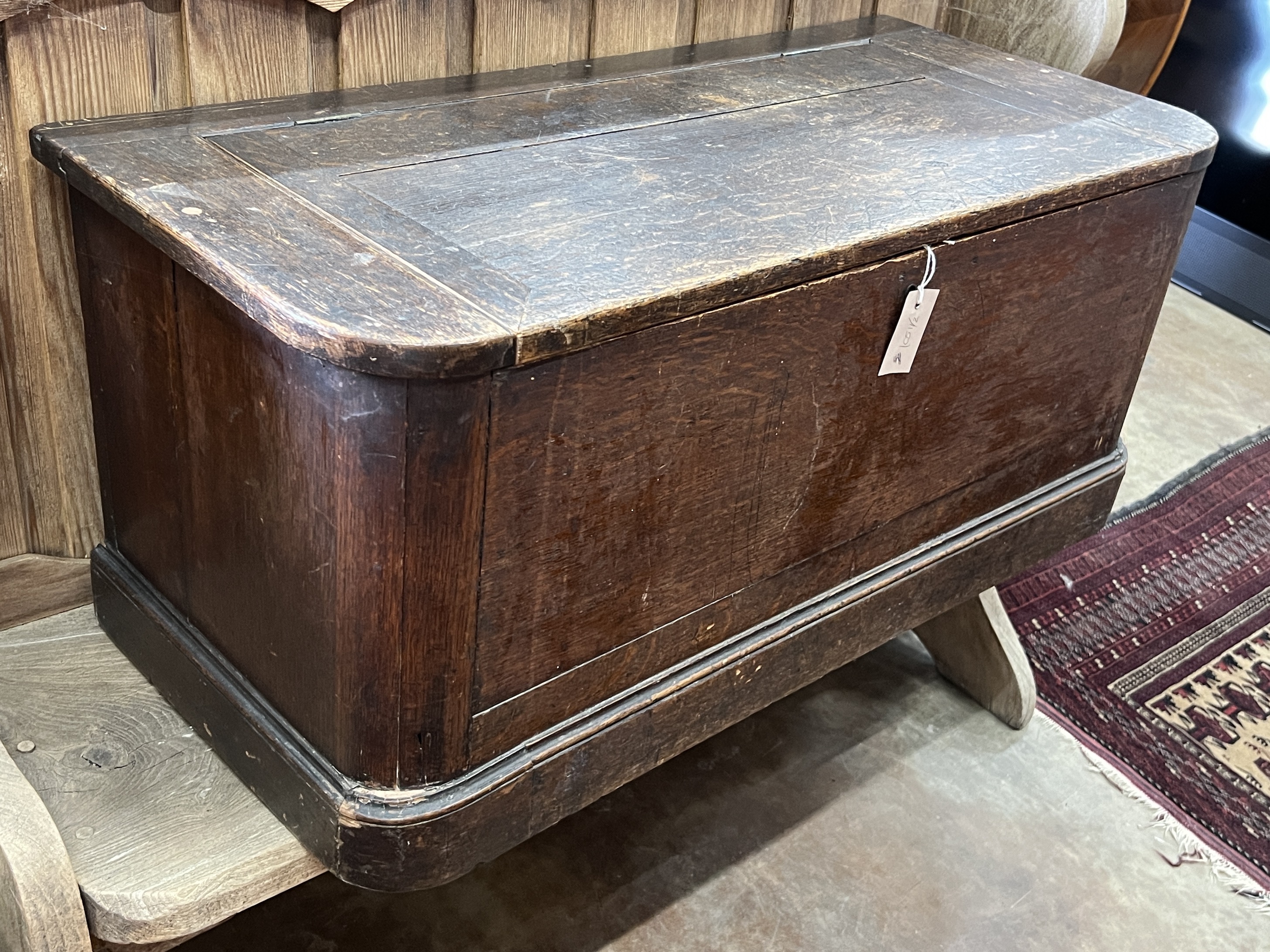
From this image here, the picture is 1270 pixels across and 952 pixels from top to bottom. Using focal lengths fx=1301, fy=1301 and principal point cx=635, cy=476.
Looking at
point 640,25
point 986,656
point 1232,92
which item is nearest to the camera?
point 640,25

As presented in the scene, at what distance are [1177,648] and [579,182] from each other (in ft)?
4.68

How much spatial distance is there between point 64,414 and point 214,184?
326mm

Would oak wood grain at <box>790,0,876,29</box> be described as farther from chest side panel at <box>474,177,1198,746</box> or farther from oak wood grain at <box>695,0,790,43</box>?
chest side panel at <box>474,177,1198,746</box>

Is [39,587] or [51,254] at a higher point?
[51,254]

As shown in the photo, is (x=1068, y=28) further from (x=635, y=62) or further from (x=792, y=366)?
(x=792, y=366)

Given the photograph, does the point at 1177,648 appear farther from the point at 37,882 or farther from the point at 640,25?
the point at 37,882

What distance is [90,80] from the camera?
107 centimetres

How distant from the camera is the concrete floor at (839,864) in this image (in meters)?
1.51

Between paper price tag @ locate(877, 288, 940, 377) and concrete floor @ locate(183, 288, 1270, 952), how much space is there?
725 mm

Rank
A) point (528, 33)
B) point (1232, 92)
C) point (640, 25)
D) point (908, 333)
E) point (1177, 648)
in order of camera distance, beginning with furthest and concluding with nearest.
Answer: point (1232, 92) < point (1177, 648) < point (640, 25) < point (528, 33) < point (908, 333)

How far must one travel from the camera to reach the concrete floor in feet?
4.97

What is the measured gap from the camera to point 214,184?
99 centimetres

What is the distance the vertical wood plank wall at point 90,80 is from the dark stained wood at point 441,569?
462 mm

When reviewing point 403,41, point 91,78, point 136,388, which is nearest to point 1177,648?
point 403,41
